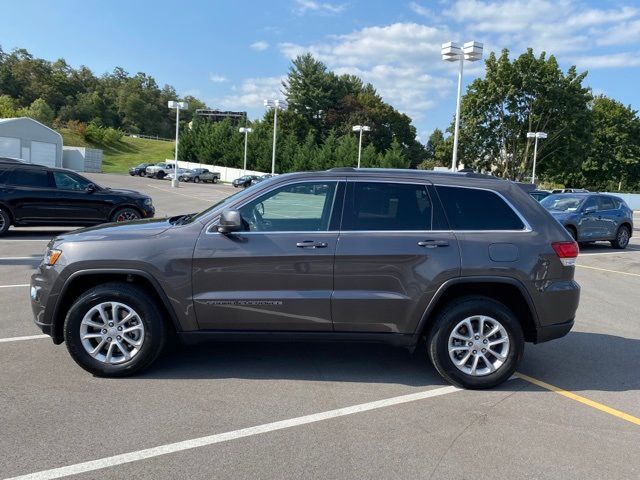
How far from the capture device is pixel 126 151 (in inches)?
3629

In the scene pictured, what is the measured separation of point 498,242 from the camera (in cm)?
468

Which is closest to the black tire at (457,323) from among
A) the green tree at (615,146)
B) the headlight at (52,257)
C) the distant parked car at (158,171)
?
the headlight at (52,257)

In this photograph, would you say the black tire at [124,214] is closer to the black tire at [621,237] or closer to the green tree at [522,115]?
the black tire at [621,237]

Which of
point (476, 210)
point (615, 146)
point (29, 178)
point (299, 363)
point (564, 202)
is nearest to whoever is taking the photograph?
point (476, 210)

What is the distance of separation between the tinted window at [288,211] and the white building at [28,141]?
44.0 m

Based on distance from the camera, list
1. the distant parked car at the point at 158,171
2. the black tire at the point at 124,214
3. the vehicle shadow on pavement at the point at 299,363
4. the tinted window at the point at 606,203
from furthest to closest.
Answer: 1. the distant parked car at the point at 158,171
2. the tinted window at the point at 606,203
3. the black tire at the point at 124,214
4. the vehicle shadow on pavement at the point at 299,363

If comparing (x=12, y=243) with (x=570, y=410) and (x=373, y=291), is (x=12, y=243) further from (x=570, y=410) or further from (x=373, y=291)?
(x=570, y=410)

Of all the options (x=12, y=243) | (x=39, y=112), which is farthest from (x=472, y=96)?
(x=39, y=112)

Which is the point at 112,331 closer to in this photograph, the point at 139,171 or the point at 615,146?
the point at 139,171

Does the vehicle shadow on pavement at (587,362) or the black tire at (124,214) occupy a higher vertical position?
the black tire at (124,214)

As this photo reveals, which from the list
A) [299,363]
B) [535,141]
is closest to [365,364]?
[299,363]

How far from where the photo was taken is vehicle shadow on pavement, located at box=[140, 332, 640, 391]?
16.2 ft

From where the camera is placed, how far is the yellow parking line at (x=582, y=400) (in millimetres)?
4269

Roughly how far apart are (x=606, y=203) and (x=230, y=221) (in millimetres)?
15052
